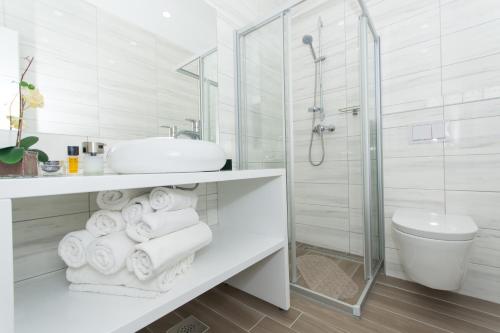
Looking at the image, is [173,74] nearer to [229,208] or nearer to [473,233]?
[229,208]

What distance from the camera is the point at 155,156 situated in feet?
2.35

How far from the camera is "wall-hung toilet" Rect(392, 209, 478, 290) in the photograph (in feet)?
3.57

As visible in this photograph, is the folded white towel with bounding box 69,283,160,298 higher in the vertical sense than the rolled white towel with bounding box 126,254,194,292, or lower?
lower

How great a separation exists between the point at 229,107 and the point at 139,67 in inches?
23.8

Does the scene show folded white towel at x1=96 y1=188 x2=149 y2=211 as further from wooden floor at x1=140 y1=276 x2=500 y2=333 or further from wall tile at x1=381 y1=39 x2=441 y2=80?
wall tile at x1=381 y1=39 x2=441 y2=80

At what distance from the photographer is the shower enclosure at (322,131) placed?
4.51 ft

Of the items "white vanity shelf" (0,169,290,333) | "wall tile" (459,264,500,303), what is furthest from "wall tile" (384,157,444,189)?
"white vanity shelf" (0,169,290,333)

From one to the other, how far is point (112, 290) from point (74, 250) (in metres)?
0.17

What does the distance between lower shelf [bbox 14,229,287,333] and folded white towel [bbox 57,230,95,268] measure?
106 mm

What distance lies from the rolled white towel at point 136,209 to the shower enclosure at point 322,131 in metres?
0.80

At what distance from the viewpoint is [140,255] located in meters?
0.70

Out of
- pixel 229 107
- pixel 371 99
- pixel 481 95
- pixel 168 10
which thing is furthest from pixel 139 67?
pixel 481 95

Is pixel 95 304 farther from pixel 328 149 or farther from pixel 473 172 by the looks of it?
pixel 473 172

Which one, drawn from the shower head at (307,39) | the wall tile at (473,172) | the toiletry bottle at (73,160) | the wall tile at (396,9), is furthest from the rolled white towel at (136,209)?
the wall tile at (396,9)
